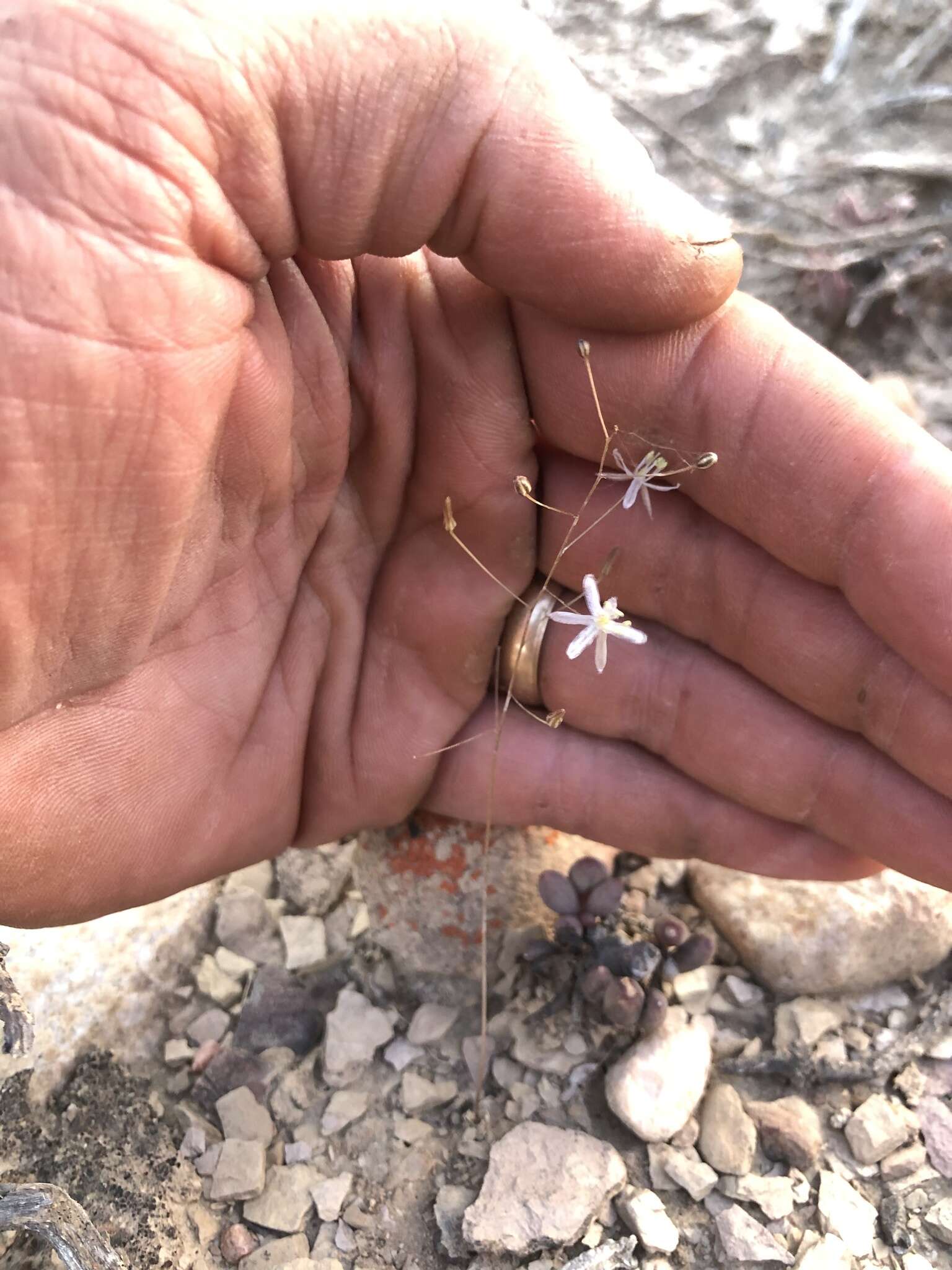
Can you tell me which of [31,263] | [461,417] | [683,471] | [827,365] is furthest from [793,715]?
[31,263]

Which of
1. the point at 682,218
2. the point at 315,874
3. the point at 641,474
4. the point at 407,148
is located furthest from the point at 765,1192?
the point at 407,148

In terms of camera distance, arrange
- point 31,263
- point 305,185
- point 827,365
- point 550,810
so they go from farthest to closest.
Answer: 1. point 550,810
2. point 827,365
3. point 305,185
4. point 31,263

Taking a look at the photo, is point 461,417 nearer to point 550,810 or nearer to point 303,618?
point 303,618

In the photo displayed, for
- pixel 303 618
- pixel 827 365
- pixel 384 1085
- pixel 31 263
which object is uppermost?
pixel 827 365

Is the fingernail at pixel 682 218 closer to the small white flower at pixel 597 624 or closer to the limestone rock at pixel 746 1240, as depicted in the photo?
the small white flower at pixel 597 624

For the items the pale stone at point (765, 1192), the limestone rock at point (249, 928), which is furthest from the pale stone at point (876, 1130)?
the limestone rock at point (249, 928)
